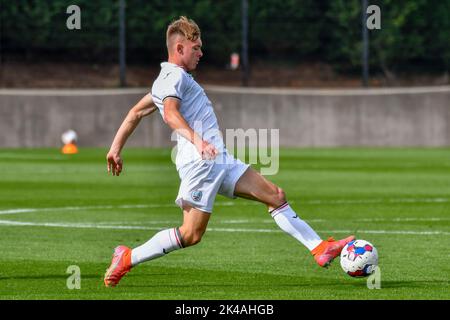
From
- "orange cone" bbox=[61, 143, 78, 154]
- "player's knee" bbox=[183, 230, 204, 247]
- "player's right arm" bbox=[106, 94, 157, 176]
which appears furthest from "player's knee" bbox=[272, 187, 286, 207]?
"orange cone" bbox=[61, 143, 78, 154]

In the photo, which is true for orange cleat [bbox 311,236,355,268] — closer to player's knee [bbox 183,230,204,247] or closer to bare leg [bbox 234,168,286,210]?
bare leg [bbox 234,168,286,210]

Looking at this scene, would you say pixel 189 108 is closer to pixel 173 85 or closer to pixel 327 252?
pixel 173 85

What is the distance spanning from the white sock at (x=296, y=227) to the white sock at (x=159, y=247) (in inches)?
32.0

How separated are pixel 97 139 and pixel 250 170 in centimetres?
2704

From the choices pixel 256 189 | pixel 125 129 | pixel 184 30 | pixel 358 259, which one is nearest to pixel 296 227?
pixel 256 189

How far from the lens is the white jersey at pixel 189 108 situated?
31.1 ft

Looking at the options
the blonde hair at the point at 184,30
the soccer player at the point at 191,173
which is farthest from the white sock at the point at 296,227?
the blonde hair at the point at 184,30

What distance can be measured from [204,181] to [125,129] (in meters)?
0.83

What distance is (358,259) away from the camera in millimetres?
9531

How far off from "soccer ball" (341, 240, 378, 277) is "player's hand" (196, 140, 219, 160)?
4.66 ft

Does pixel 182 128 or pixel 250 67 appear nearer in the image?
pixel 182 128

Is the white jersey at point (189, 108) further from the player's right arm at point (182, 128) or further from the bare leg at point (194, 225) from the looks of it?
the bare leg at point (194, 225)

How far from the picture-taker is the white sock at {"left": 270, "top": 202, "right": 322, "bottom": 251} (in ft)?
32.0

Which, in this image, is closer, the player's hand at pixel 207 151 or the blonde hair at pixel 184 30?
the player's hand at pixel 207 151
